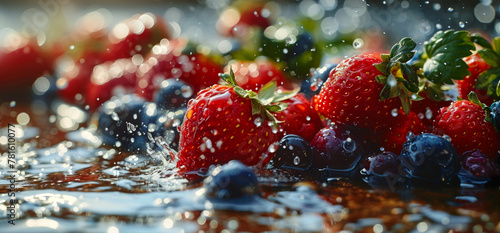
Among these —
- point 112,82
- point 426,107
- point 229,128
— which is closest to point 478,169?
point 426,107

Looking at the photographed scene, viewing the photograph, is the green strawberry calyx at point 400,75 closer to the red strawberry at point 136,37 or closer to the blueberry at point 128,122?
the blueberry at point 128,122

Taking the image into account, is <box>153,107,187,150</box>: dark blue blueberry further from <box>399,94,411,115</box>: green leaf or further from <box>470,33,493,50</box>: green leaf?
<box>470,33,493,50</box>: green leaf

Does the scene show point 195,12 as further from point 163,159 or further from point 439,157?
point 439,157

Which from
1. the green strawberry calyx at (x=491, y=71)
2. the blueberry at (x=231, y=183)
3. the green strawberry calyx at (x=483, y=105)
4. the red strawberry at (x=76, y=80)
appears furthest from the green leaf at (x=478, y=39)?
the red strawberry at (x=76, y=80)

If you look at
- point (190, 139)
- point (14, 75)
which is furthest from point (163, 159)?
point (14, 75)

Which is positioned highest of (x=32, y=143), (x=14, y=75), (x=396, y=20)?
(x=396, y=20)

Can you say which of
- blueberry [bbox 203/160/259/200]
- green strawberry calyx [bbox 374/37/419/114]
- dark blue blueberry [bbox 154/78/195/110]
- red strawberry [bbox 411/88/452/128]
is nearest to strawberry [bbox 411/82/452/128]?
red strawberry [bbox 411/88/452/128]
